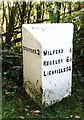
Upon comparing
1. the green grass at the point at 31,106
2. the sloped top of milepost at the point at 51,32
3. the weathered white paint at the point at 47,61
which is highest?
the sloped top of milepost at the point at 51,32

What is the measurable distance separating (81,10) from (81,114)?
101 cm

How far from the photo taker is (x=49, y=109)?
2.25m

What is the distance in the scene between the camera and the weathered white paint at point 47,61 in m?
2.16

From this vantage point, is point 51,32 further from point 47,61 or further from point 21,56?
point 21,56

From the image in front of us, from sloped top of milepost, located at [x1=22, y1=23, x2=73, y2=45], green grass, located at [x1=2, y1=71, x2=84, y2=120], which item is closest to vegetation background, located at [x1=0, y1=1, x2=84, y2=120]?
green grass, located at [x1=2, y1=71, x2=84, y2=120]

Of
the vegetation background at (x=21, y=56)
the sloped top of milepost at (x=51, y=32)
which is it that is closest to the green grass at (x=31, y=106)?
the vegetation background at (x=21, y=56)

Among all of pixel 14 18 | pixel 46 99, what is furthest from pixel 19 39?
pixel 46 99

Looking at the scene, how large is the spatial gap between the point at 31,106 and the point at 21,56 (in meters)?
0.74

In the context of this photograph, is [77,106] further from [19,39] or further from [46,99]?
[19,39]

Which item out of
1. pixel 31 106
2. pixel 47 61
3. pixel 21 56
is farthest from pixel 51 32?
pixel 21 56

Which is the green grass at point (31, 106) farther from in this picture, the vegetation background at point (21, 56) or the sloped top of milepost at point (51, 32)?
the sloped top of milepost at point (51, 32)

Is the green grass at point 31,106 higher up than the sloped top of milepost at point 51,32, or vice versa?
the sloped top of milepost at point 51,32

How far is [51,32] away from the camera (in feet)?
7.41

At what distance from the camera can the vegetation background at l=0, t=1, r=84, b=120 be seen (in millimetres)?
2252
